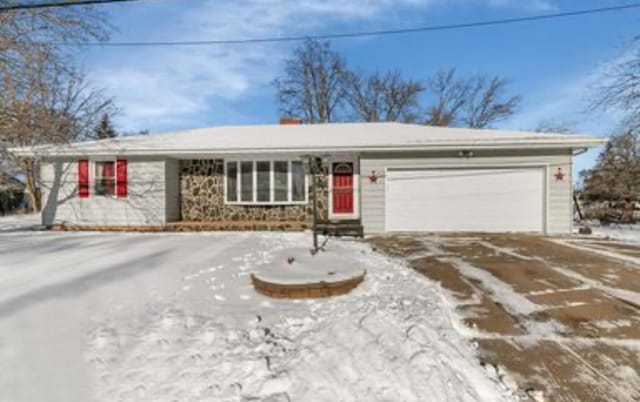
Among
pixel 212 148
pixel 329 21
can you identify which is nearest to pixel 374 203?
pixel 212 148

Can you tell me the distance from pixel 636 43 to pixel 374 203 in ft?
37.6

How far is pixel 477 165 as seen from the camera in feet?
32.5

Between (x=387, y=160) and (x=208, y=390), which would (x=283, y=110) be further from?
(x=208, y=390)

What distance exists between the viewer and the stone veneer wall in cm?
1089

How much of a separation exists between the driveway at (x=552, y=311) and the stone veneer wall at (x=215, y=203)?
4072 mm

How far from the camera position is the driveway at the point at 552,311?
2.56m

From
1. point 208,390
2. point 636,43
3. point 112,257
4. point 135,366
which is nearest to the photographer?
point 208,390

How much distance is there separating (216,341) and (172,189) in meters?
8.91

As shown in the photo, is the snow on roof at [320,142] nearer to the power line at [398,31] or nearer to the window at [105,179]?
the window at [105,179]

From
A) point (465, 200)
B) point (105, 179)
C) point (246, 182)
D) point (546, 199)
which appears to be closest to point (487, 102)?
point (546, 199)

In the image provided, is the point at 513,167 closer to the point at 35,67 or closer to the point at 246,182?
the point at 246,182

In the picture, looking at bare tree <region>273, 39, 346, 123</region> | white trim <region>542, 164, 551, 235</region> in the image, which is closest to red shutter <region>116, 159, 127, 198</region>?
white trim <region>542, 164, 551, 235</region>

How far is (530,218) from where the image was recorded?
9766mm

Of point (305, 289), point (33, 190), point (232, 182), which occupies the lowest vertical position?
point (305, 289)
